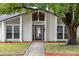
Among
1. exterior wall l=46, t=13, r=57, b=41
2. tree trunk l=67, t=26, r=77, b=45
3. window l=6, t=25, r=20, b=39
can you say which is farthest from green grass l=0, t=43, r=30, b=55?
exterior wall l=46, t=13, r=57, b=41

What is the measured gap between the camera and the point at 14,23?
27797 millimetres

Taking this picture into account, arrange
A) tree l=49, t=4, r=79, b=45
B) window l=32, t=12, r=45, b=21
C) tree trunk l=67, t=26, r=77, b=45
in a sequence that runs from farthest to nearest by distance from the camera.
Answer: window l=32, t=12, r=45, b=21
tree trunk l=67, t=26, r=77, b=45
tree l=49, t=4, r=79, b=45

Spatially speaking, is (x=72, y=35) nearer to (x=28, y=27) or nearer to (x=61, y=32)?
(x=61, y=32)

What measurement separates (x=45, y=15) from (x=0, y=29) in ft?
18.8

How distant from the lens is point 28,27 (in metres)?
27.8

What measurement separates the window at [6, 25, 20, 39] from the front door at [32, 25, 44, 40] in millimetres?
2146

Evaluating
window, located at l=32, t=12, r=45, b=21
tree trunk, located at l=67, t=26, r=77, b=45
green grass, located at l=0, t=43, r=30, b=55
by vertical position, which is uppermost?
window, located at l=32, t=12, r=45, b=21

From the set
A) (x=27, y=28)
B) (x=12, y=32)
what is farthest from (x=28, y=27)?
(x=12, y=32)

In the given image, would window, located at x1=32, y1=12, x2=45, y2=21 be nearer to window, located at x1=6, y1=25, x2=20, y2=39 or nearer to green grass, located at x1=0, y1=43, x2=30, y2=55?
window, located at x1=6, y1=25, x2=20, y2=39

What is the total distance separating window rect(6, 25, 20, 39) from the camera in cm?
2785

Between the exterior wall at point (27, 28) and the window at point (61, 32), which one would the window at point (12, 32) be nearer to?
the exterior wall at point (27, 28)

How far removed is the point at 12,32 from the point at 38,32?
3397mm

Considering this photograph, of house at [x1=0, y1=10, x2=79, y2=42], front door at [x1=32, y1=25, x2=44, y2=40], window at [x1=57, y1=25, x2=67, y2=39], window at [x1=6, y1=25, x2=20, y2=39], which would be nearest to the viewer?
house at [x1=0, y1=10, x2=79, y2=42]

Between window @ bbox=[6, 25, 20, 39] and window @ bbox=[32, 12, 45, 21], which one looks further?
window @ bbox=[32, 12, 45, 21]
